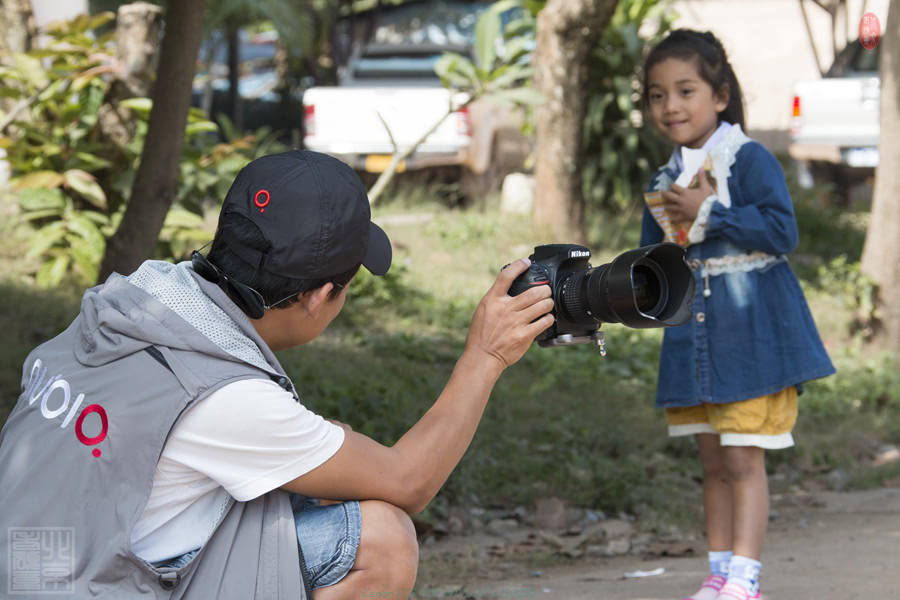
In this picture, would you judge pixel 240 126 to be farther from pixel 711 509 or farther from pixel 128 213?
pixel 711 509

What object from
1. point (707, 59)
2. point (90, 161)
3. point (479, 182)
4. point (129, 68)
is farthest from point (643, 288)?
point (479, 182)

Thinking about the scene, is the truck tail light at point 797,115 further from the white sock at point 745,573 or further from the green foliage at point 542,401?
the white sock at point 745,573

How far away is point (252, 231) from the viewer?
2068 mm

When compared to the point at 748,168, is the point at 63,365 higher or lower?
lower

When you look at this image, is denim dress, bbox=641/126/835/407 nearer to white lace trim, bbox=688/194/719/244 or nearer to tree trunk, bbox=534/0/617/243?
white lace trim, bbox=688/194/719/244

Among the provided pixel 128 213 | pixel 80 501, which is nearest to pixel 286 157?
pixel 80 501

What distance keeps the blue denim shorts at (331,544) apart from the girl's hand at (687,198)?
1614 mm

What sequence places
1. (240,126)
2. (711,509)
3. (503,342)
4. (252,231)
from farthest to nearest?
(240,126) < (711,509) < (503,342) < (252,231)

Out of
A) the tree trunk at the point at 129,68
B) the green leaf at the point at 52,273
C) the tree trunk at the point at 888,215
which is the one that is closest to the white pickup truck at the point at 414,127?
the tree trunk at the point at 129,68

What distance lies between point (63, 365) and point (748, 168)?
214 centimetres

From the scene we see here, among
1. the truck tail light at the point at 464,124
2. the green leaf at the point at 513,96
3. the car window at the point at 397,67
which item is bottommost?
the truck tail light at the point at 464,124

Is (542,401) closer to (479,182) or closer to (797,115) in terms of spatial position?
(797,115)

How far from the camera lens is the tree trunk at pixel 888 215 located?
6.60m

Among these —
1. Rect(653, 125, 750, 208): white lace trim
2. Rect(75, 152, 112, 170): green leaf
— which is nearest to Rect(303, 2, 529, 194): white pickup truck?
Rect(75, 152, 112, 170): green leaf
